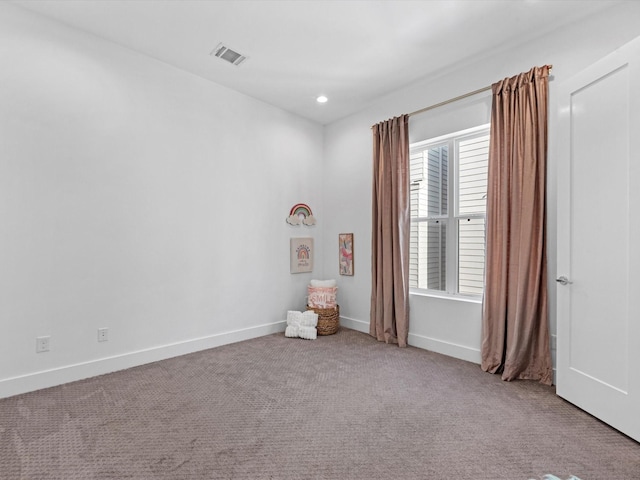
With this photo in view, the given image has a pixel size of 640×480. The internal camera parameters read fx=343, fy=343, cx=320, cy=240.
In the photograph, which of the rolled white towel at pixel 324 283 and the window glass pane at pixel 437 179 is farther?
the rolled white towel at pixel 324 283

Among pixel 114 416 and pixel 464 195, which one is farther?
pixel 464 195

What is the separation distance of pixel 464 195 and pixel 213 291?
8.79 ft

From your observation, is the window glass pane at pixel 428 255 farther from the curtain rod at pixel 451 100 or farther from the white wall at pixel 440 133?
the curtain rod at pixel 451 100

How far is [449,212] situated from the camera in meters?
3.40

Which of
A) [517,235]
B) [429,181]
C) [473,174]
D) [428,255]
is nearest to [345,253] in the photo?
[428,255]

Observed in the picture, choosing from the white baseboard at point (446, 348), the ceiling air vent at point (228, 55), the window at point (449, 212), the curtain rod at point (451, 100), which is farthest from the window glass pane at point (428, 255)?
the ceiling air vent at point (228, 55)

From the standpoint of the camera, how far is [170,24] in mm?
2615

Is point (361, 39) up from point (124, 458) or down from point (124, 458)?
up

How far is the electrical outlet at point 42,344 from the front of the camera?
252 centimetres

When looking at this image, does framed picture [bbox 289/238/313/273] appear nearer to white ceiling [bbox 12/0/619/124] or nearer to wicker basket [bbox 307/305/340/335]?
wicker basket [bbox 307/305/340/335]

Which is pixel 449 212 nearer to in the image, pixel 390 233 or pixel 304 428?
pixel 390 233

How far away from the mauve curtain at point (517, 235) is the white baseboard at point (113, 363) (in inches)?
95.7

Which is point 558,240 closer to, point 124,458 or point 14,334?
point 124,458

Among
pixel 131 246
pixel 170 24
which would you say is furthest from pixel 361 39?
pixel 131 246
